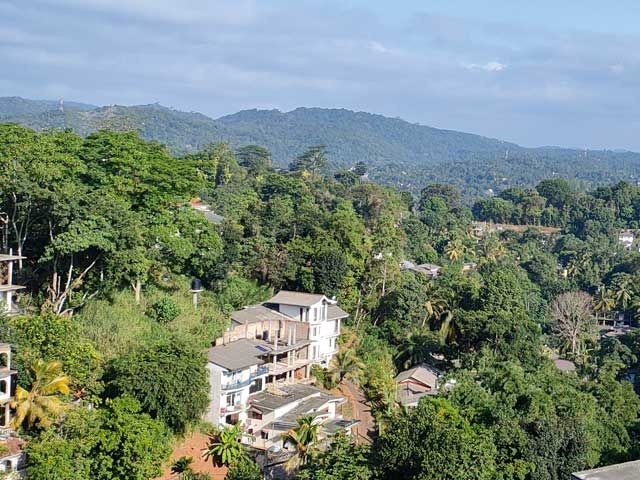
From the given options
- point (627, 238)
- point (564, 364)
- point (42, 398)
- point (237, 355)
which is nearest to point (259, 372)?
point (237, 355)

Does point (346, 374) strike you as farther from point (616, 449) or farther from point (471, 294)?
point (616, 449)

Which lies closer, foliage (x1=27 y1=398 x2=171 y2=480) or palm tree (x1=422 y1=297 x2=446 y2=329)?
foliage (x1=27 y1=398 x2=171 y2=480)

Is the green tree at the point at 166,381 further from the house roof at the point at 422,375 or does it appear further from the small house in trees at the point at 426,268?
the small house in trees at the point at 426,268

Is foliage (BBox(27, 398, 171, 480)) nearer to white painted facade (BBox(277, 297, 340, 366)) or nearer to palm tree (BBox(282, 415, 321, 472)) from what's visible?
palm tree (BBox(282, 415, 321, 472))

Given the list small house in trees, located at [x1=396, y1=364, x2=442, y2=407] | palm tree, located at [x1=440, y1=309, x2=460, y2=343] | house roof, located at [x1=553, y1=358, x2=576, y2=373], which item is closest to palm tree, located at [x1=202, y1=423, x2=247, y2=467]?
small house in trees, located at [x1=396, y1=364, x2=442, y2=407]

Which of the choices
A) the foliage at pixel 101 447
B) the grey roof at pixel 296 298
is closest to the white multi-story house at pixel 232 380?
the grey roof at pixel 296 298

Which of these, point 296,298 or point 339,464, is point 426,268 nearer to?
point 296,298
